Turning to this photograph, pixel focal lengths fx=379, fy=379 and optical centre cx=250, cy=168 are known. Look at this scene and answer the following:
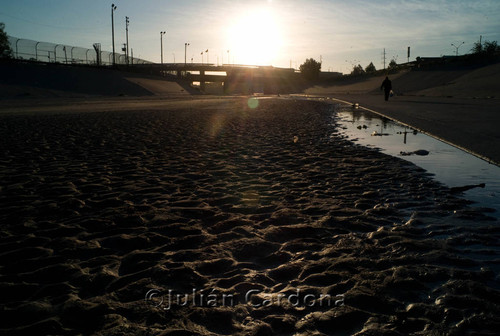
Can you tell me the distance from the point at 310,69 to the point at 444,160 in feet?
449

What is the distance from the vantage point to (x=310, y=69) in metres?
140

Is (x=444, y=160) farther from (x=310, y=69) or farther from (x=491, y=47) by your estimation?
(x=310, y=69)

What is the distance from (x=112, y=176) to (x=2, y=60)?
61292 millimetres

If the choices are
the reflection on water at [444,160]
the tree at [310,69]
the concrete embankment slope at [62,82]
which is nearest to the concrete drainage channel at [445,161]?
the reflection on water at [444,160]

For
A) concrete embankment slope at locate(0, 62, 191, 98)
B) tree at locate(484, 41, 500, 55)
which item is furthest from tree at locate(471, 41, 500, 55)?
concrete embankment slope at locate(0, 62, 191, 98)

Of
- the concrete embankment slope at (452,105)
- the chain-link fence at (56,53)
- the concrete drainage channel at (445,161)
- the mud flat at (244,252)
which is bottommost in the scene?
the mud flat at (244,252)

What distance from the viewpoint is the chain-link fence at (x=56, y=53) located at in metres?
66.6

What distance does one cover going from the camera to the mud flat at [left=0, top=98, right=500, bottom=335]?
9.40 feet

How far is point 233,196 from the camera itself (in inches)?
242

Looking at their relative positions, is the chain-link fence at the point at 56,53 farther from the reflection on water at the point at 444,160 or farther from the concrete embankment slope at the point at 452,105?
the reflection on water at the point at 444,160

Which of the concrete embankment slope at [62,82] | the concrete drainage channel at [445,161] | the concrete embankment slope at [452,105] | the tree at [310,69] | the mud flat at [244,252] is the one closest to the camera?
the mud flat at [244,252]

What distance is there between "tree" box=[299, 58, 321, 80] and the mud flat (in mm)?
135670

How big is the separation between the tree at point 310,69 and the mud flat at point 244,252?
136m

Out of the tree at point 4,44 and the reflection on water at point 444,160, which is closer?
the reflection on water at point 444,160
